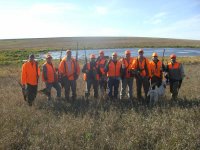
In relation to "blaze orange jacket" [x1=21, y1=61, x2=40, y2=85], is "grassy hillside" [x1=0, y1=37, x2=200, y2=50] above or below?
below

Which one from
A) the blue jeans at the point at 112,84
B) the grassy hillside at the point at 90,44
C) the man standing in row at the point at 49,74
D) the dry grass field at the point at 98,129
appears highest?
the man standing in row at the point at 49,74

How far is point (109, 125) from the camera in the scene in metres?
7.33

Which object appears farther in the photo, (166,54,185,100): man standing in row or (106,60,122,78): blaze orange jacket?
(106,60,122,78): blaze orange jacket

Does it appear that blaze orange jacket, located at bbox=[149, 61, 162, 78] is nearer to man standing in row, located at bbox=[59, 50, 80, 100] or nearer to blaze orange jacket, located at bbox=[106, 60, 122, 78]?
blaze orange jacket, located at bbox=[106, 60, 122, 78]

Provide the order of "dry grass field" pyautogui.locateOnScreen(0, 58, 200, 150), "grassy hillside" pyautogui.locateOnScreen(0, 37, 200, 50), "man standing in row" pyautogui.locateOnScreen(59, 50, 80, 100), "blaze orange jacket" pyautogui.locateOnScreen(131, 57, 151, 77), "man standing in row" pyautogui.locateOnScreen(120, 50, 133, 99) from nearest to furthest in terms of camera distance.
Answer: "dry grass field" pyautogui.locateOnScreen(0, 58, 200, 150), "blaze orange jacket" pyautogui.locateOnScreen(131, 57, 151, 77), "man standing in row" pyautogui.locateOnScreen(59, 50, 80, 100), "man standing in row" pyautogui.locateOnScreen(120, 50, 133, 99), "grassy hillside" pyautogui.locateOnScreen(0, 37, 200, 50)

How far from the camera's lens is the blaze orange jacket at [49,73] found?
11.2 m

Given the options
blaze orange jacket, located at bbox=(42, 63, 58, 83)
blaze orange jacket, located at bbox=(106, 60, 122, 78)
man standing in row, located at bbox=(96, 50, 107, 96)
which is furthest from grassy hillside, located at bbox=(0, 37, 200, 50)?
blaze orange jacket, located at bbox=(106, 60, 122, 78)

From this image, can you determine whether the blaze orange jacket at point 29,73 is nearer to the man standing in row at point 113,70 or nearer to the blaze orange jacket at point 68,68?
the blaze orange jacket at point 68,68

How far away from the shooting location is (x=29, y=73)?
10727mm

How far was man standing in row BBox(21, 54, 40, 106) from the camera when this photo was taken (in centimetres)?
1066

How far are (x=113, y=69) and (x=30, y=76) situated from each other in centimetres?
302

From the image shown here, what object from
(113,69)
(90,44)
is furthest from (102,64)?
(90,44)

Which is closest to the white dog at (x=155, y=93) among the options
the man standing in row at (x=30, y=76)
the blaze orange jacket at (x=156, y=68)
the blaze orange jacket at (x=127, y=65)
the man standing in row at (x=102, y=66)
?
the blaze orange jacket at (x=156, y=68)

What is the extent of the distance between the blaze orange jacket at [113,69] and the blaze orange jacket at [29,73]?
104 inches
